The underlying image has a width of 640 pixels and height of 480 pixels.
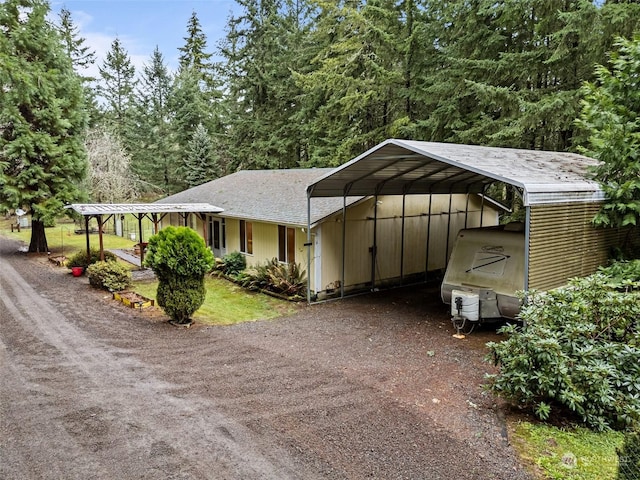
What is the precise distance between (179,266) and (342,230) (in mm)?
4895

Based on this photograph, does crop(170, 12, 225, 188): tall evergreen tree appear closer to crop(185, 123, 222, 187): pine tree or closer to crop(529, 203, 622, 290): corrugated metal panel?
crop(185, 123, 222, 187): pine tree

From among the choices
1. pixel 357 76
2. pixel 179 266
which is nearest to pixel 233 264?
pixel 179 266

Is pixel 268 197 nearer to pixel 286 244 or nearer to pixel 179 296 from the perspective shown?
pixel 286 244

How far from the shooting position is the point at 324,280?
1261cm

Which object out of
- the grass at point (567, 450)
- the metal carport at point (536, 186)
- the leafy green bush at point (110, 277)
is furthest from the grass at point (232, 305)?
the grass at point (567, 450)

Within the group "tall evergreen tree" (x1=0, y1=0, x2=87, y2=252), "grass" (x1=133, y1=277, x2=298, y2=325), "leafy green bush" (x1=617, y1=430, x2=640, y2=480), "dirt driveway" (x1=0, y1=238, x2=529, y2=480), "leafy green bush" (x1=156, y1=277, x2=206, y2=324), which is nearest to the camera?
"leafy green bush" (x1=617, y1=430, x2=640, y2=480)

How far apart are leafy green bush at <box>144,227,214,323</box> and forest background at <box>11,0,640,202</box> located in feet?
35.0

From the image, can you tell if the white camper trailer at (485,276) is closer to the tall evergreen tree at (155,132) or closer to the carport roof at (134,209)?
the carport roof at (134,209)

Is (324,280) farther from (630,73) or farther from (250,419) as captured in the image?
(630,73)

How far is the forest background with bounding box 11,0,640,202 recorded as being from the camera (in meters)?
14.4

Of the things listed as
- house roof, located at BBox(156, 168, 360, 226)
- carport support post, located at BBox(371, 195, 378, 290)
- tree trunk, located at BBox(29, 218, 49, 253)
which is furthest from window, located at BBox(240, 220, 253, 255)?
tree trunk, located at BBox(29, 218, 49, 253)

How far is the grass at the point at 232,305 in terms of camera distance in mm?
10906

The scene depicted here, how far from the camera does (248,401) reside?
243 inches

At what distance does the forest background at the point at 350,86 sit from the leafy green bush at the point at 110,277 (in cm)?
1172
